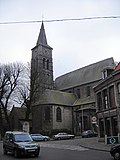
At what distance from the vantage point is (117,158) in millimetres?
13609

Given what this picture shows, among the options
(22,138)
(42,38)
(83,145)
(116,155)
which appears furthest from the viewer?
(42,38)

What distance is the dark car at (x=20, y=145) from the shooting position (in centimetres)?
1542

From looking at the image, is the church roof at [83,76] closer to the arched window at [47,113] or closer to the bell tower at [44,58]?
the bell tower at [44,58]

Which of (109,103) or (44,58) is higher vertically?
(44,58)

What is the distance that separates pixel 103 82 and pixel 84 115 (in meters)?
24.5

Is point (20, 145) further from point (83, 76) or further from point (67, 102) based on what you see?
point (83, 76)

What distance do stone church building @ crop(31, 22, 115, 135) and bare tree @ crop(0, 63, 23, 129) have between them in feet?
12.5

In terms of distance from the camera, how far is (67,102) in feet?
194

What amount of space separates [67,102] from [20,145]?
143 ft

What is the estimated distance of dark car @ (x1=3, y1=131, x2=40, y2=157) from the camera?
15422 mm

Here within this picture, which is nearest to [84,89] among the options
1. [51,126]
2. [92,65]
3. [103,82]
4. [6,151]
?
[92,65]

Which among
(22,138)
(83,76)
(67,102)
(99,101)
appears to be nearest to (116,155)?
(22,138)

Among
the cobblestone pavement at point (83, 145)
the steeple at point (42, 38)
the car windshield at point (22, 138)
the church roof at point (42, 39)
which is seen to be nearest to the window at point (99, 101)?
the cobblestone pavement at point (83, 145)

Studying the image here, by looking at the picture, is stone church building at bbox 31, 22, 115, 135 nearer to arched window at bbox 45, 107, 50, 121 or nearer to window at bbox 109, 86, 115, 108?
arched window at bbox 45, 107, 50, 121
